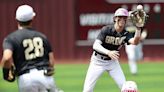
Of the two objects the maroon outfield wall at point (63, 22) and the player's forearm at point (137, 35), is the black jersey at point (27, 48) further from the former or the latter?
the maroon outfield wall at point (63, 22)

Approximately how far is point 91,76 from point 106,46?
2.08ft

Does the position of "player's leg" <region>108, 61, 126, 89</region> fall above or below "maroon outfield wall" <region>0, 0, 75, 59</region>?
above

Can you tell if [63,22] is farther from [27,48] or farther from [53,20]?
[27,48]

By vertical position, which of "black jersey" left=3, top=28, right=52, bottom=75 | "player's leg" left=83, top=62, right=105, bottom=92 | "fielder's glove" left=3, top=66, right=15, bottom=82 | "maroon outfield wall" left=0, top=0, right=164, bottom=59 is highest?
"black jersey" left=3, top=28, right=52, bottom=75

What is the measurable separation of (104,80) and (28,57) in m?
10.3

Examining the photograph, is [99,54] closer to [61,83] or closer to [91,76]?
[91,76]

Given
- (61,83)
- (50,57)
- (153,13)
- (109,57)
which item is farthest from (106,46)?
(153,13)

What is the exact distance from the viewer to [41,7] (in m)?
28.6

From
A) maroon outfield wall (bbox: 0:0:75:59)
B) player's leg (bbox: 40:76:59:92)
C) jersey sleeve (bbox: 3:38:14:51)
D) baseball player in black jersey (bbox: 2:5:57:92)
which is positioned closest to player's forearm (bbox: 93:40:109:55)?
player's leg (bbox: 40:76:59:92)

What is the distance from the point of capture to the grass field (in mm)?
16797

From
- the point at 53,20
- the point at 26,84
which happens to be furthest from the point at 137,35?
the point at 53,20

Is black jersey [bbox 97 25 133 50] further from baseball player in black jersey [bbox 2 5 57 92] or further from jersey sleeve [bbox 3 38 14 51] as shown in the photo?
jersey sleeve [bbox 3 38 14 51]

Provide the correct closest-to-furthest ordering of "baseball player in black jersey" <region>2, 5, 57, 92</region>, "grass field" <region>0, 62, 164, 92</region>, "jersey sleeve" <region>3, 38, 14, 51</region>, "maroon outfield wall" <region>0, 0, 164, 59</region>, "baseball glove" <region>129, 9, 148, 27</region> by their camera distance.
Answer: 1. "jersey sleeve" <region>3, 38, 14, 51</region>
2. "baseball player in black jersey" <region>2, 5, 57, 92</region>
3. "baseball glove" <region>129, 9, 148, 27</region>
4. "grass field" <region>0, 62, 164, 92</region>
5. "maroon outfield wall" <region>0, 0, 164, 59</region>

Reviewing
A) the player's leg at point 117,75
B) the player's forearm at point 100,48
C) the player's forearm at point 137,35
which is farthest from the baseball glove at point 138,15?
the player's leg at point 117,75
